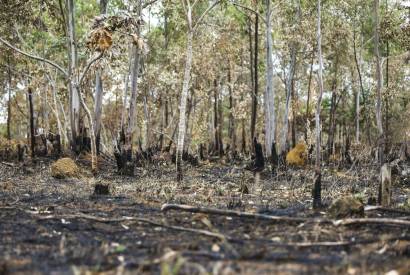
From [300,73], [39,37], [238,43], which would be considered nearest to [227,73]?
[238,43]

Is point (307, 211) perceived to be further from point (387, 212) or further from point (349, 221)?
point (349, 221)

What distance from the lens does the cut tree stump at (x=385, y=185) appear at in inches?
262

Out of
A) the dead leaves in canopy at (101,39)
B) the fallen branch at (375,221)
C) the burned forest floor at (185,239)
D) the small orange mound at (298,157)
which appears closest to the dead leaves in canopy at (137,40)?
the dead leaves in canopy at (101,39)

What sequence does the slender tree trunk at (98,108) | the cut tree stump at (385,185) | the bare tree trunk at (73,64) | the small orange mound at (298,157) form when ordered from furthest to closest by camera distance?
the small orange mound at (298,157) < the slender tree trunk at (98,108) < the bare tree trunk at (73,64) < the cut tree stump at (385,185)

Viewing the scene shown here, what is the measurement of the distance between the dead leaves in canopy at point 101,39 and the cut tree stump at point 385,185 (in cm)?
690

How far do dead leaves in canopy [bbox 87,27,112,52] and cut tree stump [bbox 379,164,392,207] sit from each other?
22.6 feet

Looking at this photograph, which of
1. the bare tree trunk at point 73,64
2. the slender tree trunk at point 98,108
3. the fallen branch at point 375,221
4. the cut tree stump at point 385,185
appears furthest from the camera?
the slender tree trunk at point 98,108

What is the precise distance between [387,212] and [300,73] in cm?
2702

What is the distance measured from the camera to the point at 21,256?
3908 mm

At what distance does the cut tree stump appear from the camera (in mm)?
6656

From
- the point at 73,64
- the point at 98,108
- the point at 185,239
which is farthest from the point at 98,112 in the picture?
the point at 185,239

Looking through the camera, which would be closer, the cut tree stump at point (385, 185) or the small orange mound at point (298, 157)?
the cut tree stump at point (385, 185)

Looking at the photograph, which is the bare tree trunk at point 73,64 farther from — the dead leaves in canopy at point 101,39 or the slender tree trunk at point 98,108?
the dead leaves in canopy at point 101,39

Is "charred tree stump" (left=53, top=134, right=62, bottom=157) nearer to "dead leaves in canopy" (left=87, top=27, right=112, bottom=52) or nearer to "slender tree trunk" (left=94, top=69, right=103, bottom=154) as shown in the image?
"slender tree trunk" (left=94, top=69, right=103, bottom=154)
